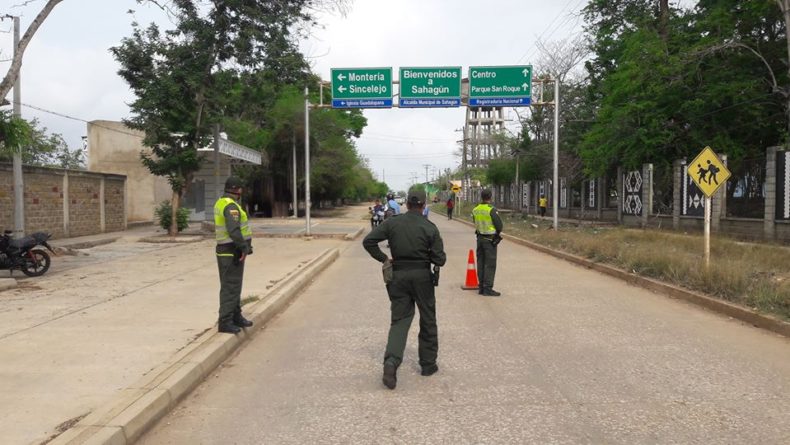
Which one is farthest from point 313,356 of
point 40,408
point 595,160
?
point 595,160

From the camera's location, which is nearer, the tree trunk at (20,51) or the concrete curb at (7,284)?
the concrete curb at (7,284)

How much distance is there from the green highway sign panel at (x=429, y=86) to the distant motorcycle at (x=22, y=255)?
1564 centimetres

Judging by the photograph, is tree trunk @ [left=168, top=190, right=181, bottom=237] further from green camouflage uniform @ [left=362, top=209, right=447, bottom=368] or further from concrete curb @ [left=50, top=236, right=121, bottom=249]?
green camouflage uniform @ [left=362, top=209, right=447, bottom=368]

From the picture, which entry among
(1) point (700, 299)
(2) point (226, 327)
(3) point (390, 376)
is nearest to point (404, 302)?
(3) point (390, 376)

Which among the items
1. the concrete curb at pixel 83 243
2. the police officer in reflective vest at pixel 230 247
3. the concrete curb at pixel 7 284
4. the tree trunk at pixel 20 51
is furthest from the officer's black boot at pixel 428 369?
the concrete curb at pixel 83 243

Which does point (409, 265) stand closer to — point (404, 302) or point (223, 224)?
point (404, 302)

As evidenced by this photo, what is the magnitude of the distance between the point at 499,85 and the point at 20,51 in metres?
17.5

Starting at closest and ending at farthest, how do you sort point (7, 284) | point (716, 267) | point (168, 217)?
point (716, 267) → point (7, 284) → point (168, 217)

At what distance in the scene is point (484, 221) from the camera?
10.5 metres

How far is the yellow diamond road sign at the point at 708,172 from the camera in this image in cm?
1152

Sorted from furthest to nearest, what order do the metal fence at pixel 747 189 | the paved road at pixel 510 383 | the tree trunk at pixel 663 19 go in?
the tree trunk at pixel 663 19
the metal fence at pixel 747 189
the paved road at pixel 510 383

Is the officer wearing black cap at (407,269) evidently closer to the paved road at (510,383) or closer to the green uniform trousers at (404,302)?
the green uniform trousers at (404,302)

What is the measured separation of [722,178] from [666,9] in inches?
779

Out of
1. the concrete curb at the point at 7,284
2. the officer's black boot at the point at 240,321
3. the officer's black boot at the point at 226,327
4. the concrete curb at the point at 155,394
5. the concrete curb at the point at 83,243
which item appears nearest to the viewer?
the concrete curb at the point at 155,394
